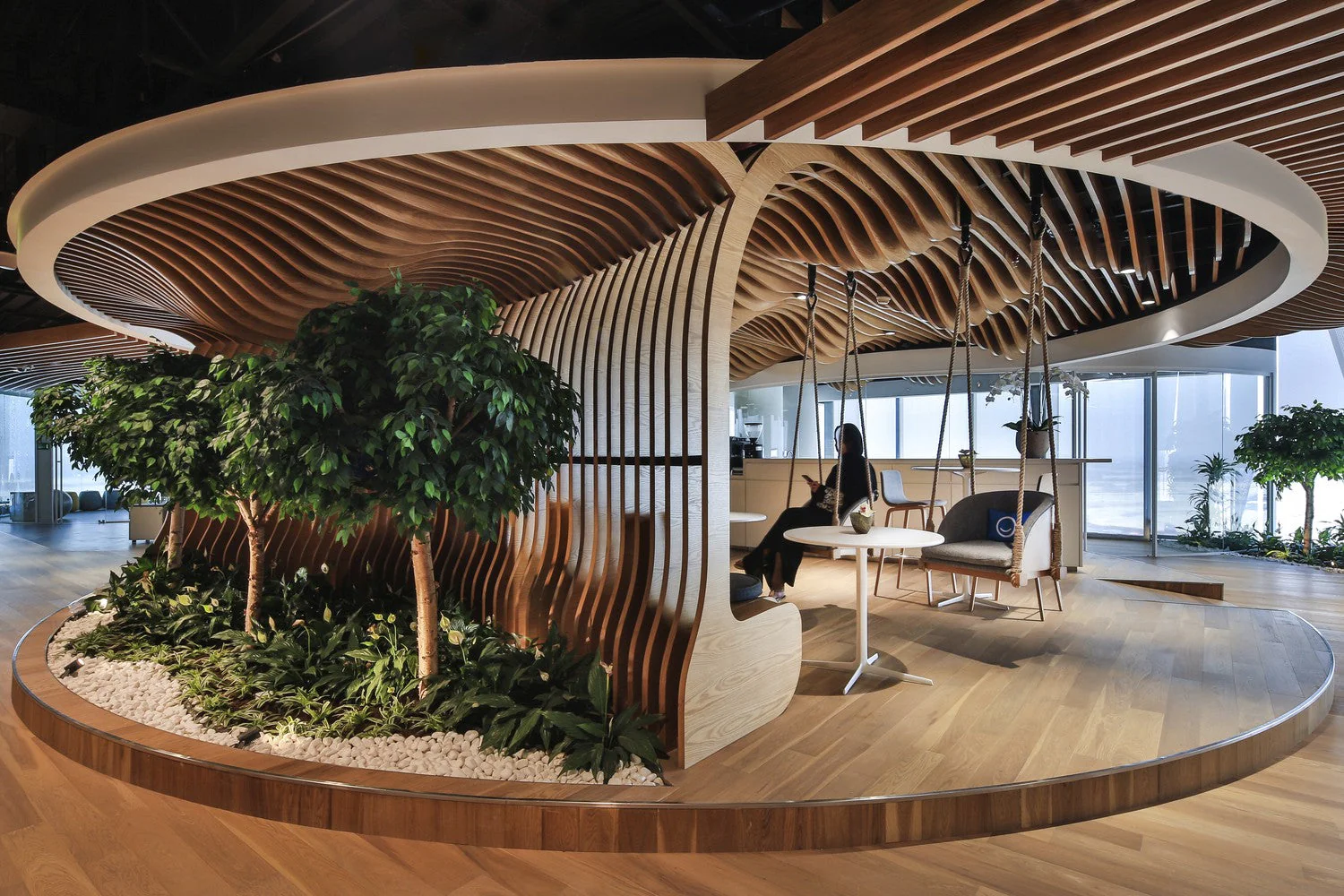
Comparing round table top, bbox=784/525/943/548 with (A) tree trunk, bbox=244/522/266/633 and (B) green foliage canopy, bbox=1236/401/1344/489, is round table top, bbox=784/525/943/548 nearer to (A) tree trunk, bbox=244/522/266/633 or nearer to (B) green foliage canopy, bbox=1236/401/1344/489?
(A) tree trunk, bbox=244/522/266/633

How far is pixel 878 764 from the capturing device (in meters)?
3.24

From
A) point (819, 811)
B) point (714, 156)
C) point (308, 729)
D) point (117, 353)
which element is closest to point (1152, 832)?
point (819, 811)

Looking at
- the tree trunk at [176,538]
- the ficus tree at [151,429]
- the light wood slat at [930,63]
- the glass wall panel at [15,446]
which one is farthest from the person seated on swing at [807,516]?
the glass wall panel at [15,446]

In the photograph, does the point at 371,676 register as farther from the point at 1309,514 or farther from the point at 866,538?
the point at 1309,514

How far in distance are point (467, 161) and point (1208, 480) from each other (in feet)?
40.7

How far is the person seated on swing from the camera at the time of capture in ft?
19.0

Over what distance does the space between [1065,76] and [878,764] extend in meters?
2.92

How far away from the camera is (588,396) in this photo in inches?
185

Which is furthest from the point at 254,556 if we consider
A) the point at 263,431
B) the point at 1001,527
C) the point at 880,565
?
the point at 1001,527

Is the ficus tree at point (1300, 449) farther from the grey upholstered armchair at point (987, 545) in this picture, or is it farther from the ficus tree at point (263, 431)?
the ficus tree at point (263, 431)

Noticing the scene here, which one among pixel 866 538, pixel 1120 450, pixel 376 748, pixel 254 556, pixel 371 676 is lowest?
pixel 376 748

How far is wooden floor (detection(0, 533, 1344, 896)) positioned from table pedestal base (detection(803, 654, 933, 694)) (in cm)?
126

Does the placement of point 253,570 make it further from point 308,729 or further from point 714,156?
point 714,156

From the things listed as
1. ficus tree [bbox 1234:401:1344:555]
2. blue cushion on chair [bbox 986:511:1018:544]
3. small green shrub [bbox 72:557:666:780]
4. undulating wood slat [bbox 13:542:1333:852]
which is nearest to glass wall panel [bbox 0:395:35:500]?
small green shrub [bbox 72:557:666:780]
